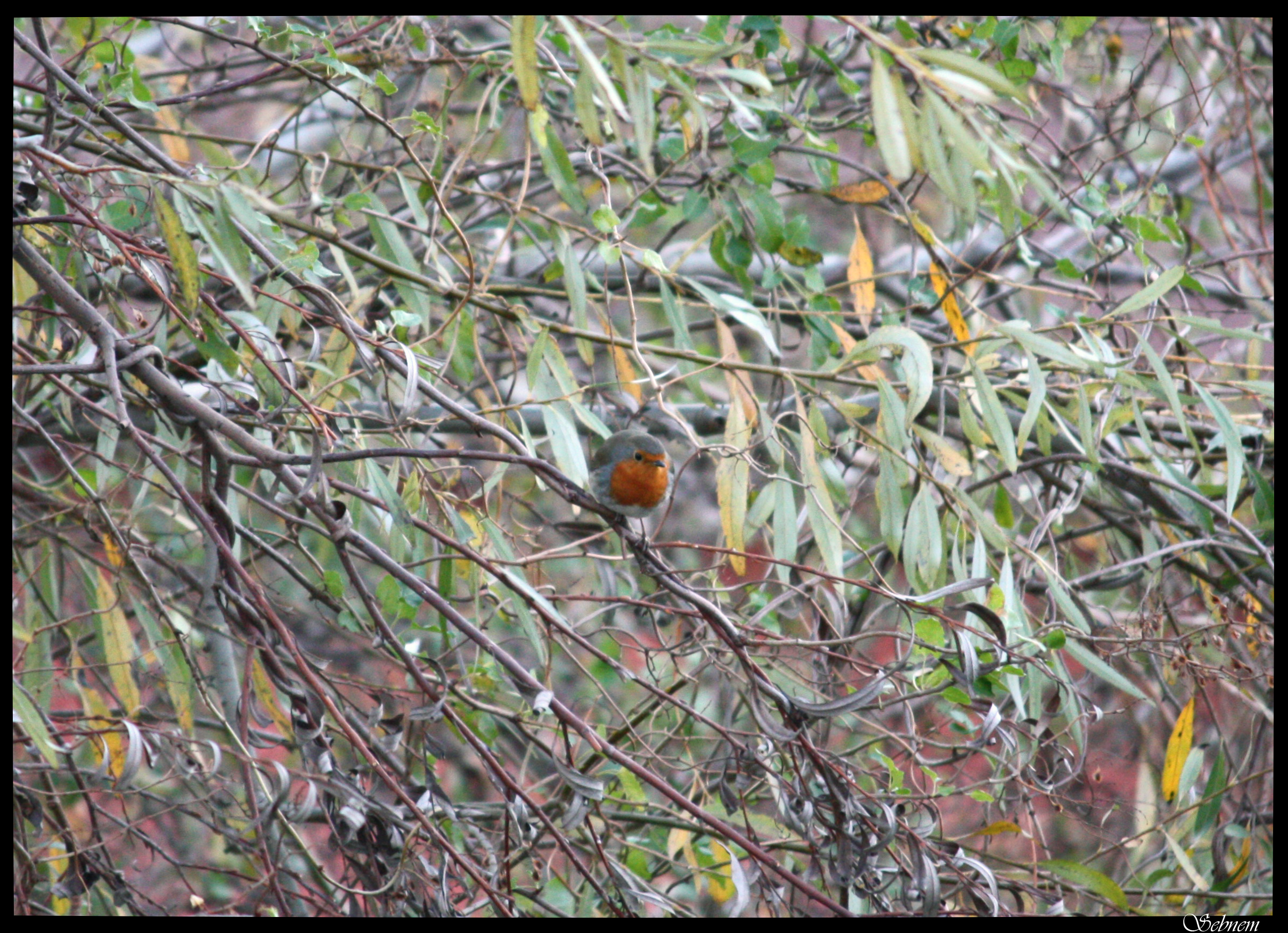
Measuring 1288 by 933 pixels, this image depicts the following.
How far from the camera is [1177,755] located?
8.60 ft

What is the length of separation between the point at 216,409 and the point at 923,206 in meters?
4.70

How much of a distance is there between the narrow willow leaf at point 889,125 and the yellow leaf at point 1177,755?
6.45ft

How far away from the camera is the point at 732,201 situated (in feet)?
9.46

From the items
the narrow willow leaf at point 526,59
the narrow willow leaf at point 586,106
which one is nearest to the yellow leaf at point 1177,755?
the narrow willow leaf at point 586,106

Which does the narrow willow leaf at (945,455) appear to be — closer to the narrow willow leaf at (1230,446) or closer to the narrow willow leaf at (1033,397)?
the narrow willow leaf at (1033,397)

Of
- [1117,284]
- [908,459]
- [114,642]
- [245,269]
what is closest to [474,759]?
[114,642]

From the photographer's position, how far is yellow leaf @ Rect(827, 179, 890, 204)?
10.1 ft

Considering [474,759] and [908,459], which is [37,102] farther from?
[474,759]

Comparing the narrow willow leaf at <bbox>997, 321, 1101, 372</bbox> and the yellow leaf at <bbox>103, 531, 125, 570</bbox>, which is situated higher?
the yellow leaf at <bbox>103, 531, 125, 570</bbox>

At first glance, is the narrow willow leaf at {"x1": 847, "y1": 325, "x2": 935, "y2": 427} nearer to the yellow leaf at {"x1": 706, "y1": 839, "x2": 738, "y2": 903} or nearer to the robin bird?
the robin bird

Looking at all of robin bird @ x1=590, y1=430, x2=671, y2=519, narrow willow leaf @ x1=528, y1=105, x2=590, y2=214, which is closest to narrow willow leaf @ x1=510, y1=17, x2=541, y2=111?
narrow willow leaf @ x1=528, y1=105, x2=590, y2=214

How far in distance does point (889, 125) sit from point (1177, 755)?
82.6 inches

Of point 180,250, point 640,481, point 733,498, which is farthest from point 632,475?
point 180,250

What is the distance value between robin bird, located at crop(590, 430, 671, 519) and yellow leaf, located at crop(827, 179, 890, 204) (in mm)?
902
